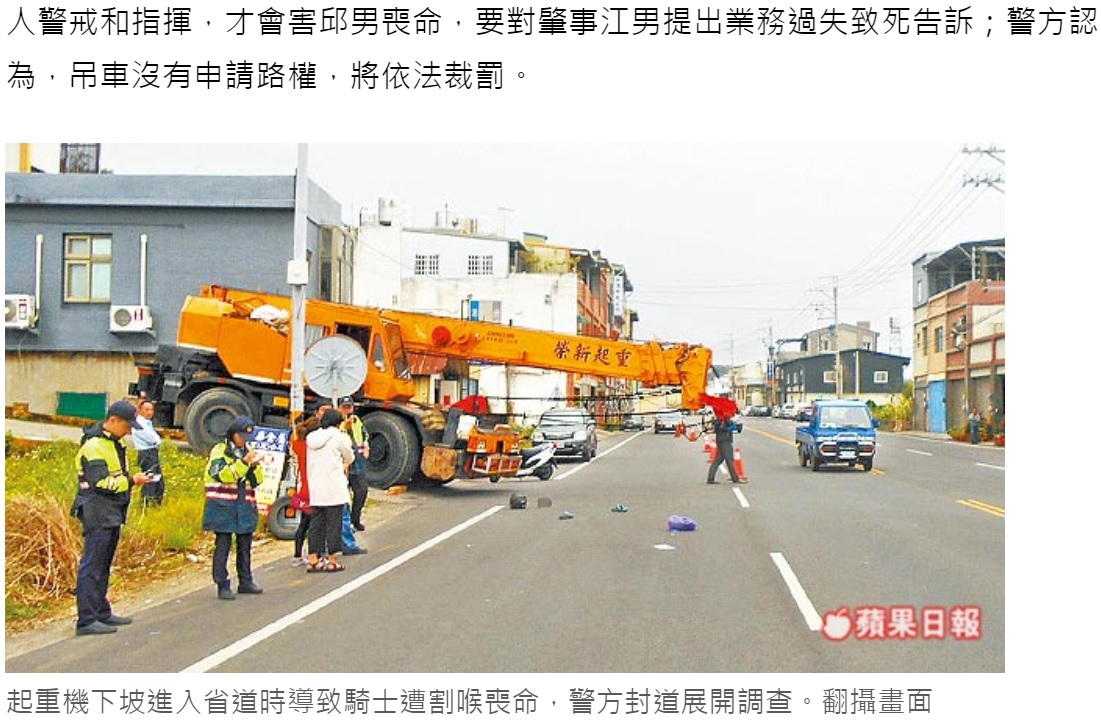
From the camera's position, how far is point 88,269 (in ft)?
98.5

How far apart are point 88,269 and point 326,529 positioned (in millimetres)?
20181

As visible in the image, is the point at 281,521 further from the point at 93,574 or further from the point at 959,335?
the point at 959,335

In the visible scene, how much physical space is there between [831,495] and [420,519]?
8.14m

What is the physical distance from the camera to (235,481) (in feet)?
36.4

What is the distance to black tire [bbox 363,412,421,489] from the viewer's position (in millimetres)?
21250

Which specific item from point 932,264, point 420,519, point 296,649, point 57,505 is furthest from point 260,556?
point 932,264

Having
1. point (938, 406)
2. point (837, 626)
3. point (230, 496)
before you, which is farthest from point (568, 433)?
point (938, 406)

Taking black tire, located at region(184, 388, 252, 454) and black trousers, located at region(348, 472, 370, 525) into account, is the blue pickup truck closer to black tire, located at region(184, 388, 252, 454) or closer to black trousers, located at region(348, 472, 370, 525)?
black tire, located at region(184, 388, 252, 454)

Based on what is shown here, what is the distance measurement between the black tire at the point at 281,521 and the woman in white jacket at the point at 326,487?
110 inches

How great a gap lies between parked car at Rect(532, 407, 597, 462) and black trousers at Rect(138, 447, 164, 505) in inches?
668

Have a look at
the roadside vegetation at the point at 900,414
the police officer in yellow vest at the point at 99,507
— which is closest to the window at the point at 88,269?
the police officer in yellow vest at the point at 99,507

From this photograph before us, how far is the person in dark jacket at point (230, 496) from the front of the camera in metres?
11.0

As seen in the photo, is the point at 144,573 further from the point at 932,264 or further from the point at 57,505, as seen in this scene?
the point at 932,264

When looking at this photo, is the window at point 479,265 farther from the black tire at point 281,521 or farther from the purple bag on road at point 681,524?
the black tire at point 281,521
